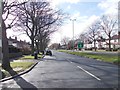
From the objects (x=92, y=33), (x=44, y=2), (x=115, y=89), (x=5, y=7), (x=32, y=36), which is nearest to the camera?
(x=115, y=89)

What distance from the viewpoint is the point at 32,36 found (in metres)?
51.1

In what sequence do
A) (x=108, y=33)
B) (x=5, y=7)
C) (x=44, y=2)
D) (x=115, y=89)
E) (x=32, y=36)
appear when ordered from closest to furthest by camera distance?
(x=115, y=89) → (x=5, y=7) → (x=44, y=2) → (x=32, y=36) → (x=108, y=33)

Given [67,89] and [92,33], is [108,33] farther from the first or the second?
[67,89]

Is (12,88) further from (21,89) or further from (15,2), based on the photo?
(15,2)

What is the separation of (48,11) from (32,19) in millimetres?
3190

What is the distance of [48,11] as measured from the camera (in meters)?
48.7

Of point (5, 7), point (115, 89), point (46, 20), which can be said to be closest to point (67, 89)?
point (115, 89)

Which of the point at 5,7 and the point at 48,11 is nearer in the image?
the point at 5,7

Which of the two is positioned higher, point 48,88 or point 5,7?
point 5,7

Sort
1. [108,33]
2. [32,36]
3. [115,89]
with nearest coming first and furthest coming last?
[115,89], [32,36], [108,33]

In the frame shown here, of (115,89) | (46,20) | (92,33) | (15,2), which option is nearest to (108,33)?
(92,33)

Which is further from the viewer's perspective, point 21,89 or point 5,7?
point 5,7

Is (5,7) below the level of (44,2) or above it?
below

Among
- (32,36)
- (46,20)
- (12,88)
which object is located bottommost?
(12,88)
